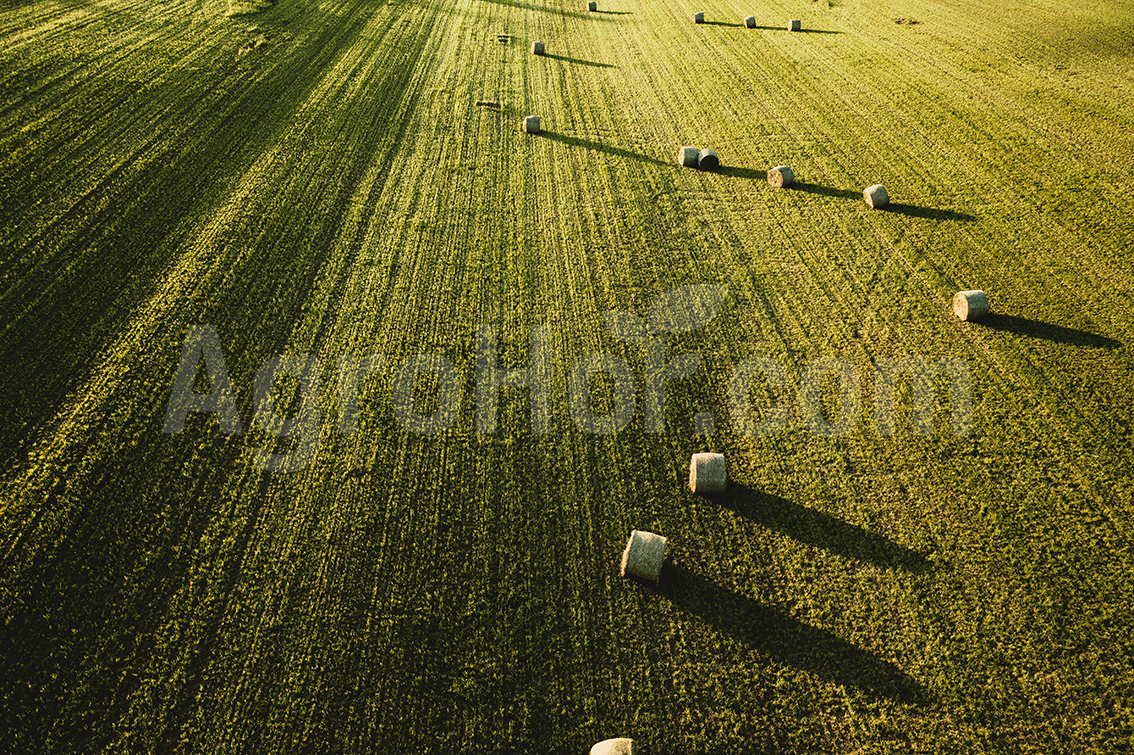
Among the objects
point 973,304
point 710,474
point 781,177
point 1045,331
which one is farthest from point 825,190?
point 710,474

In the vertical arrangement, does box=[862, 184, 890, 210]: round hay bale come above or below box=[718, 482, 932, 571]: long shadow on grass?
above

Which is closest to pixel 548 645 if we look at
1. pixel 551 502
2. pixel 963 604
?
pixel 551 502

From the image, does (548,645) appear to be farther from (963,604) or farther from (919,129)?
(919,129)

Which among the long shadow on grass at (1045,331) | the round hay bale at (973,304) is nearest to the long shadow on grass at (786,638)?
the round hay bale at (973,304)

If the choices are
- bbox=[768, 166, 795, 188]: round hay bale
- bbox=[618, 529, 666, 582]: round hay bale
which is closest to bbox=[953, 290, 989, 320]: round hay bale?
bbox=[768, 166, 795, 188]: round hay bale

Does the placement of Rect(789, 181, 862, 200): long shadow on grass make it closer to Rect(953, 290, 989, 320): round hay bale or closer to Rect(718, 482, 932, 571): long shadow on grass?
Rect(953, 290, 989, 320): round hay bale

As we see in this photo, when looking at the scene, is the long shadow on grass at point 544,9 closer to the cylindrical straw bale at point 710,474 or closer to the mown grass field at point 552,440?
the mown grass field at point 552,440
